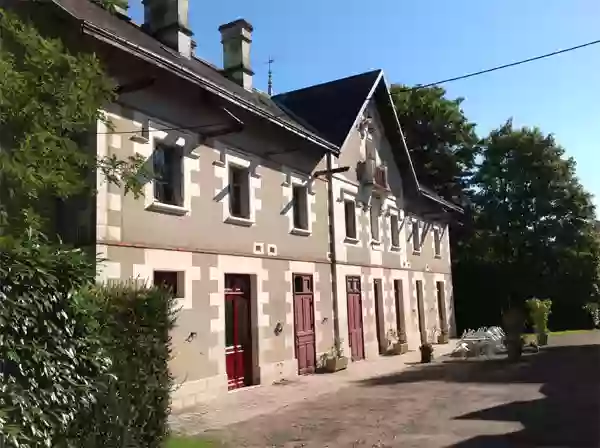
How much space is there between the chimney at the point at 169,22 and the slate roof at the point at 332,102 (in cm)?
563

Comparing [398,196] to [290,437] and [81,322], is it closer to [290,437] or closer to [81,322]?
[290,437]

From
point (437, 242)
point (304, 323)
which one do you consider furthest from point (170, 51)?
point (437, 242)

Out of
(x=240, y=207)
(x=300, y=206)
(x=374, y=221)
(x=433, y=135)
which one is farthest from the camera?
(x=433, y=135)

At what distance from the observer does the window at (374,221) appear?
797 inches

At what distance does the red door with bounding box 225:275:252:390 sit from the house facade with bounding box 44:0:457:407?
0.03 metres

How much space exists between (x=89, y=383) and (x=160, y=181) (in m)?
6.52

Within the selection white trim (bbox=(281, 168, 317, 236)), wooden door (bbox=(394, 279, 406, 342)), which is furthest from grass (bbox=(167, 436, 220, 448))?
wooden door (bbox=(394, 279, 406, 342))

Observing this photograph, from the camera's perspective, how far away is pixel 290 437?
822 cm

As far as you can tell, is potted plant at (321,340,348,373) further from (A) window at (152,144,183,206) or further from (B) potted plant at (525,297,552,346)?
(B) potted plant at (525,297,552,346)

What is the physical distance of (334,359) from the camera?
15680 millimetres

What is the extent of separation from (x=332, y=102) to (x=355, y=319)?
7.29 m

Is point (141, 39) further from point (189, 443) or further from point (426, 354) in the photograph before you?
point (426, 354)

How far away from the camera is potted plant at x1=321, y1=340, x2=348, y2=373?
15602mm

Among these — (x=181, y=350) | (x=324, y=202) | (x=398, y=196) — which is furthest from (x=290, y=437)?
(x=398, y=196)
